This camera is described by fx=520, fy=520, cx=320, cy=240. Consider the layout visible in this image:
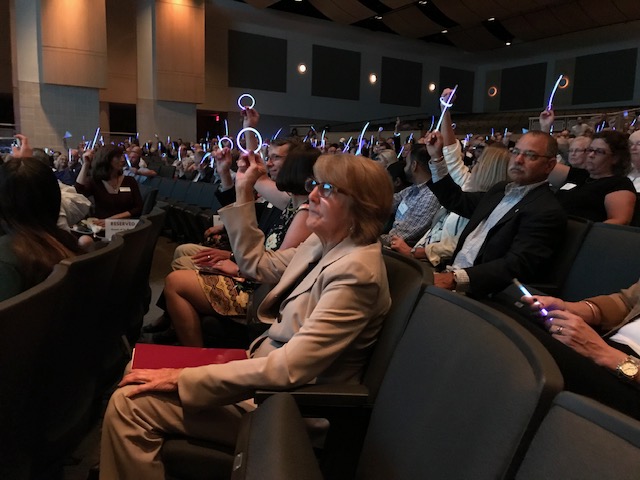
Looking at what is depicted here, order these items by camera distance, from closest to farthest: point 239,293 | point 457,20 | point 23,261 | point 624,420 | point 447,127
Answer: point 624,420, point 23,261, point 239,293, point 447,127, point 457,20

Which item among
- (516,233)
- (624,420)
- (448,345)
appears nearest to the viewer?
(624,420)

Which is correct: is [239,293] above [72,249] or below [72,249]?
below

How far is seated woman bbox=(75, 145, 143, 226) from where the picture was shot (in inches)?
178

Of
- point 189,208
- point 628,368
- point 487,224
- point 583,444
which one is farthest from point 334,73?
point 583,444

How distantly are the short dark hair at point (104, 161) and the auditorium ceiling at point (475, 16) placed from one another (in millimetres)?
13300

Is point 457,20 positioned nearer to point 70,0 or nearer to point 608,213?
point 70,0

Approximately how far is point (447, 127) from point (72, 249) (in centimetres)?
207

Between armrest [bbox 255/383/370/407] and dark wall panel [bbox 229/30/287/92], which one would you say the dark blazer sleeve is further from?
dark wall panel [bbox 229/30/287/92]

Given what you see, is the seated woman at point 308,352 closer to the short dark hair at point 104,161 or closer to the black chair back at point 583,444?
the black chair back at point 583,444

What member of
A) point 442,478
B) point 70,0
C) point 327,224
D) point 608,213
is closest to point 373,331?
point 327,224

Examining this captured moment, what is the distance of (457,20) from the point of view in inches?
667

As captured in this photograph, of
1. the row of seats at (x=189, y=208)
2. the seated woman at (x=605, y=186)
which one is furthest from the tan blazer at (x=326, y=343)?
the row of seats at (x=189, y=208)

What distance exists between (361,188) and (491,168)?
5.89ft

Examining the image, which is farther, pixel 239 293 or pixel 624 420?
pixel 239 293
